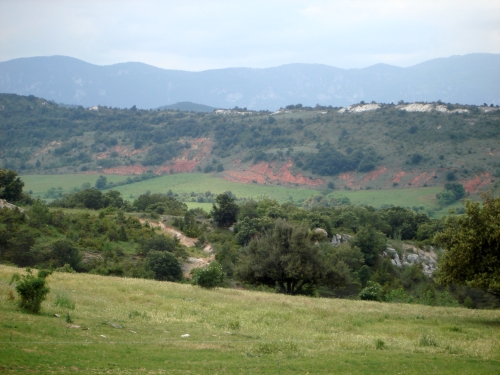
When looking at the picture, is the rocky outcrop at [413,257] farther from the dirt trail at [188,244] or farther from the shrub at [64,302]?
the shrub at [64,302]

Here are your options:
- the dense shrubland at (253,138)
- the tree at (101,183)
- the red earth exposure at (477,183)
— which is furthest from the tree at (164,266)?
the dense shrubland at (253,138)

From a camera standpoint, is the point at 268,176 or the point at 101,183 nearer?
the point at 101,183

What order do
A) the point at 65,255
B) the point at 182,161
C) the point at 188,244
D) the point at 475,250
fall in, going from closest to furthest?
the point at 475,250 → the point at 65,255 → the point at 188,244 → the point at 182,161

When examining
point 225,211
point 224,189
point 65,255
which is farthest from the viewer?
point 224,189

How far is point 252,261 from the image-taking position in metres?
33.7

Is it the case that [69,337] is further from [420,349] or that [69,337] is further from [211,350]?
[420,349]

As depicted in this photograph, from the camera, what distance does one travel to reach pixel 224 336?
15.7m

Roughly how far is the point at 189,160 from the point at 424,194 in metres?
72.7

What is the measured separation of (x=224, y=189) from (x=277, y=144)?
109 ft

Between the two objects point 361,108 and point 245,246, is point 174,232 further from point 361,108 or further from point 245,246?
point 361,108

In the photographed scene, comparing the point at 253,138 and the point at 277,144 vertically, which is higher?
the point at 253,138

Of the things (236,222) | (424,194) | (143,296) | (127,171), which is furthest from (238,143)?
(143,296)

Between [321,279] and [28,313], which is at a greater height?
[28,313]

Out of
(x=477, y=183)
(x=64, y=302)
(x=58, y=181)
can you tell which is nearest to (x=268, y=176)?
(x=477, y=183)
